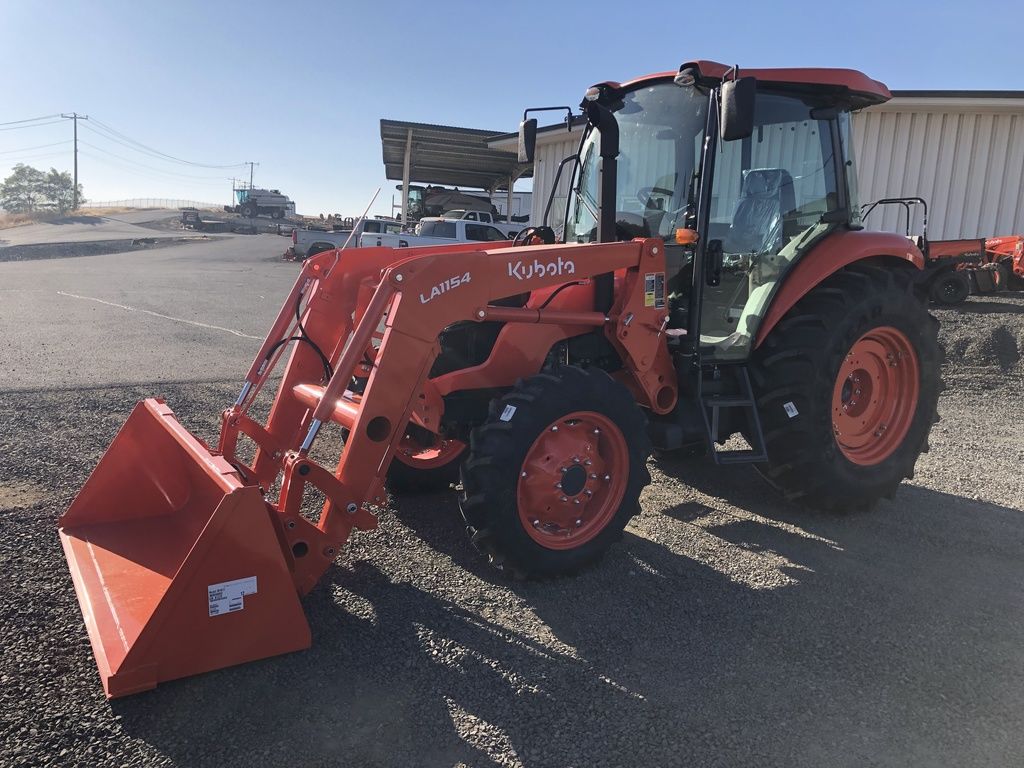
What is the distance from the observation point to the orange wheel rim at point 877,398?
4777 millimetres

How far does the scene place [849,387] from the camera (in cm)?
482

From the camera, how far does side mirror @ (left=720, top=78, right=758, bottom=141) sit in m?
3.49

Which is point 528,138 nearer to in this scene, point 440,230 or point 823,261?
point 823,261

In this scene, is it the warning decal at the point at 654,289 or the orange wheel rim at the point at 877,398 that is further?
the orange wheel rim at the point at 877,398

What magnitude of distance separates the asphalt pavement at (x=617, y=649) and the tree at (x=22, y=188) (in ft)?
300

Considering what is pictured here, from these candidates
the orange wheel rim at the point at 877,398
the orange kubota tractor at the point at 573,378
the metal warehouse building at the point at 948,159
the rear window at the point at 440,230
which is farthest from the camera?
the rear window at the point at 440,230

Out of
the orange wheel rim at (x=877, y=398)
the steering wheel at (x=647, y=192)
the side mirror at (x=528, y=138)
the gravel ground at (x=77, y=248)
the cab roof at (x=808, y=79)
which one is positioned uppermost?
the cab roof at (x=808, y=79)

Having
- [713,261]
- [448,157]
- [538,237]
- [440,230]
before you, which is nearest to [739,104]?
[713,261]

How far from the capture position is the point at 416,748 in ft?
8.07

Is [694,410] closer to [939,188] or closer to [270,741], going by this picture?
[270,741]

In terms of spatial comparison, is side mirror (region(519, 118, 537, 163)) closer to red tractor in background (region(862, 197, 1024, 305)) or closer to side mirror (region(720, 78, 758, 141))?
side mirror (region(720, 78, 758, 141))

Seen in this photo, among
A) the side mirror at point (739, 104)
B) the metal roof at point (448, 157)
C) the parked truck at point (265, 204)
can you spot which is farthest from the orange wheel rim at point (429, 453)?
→ the parked truck at point (265, 204)

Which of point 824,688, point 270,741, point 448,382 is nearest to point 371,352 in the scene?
point 448,382

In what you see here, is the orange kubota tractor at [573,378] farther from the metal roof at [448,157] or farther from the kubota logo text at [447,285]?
the metal roof at [448,157]
